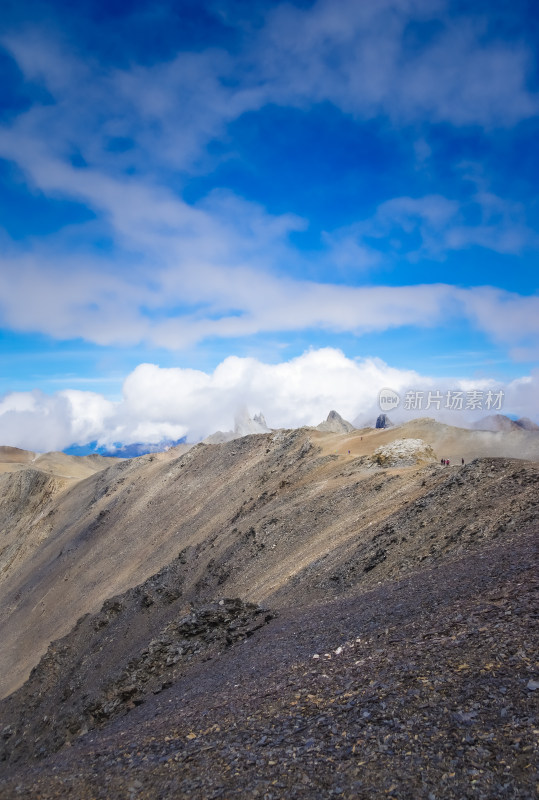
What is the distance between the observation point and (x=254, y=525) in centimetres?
3369

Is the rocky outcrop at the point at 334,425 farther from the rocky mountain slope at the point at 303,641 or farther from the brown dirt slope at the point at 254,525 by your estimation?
the rocky mountain slope at the point at 303,641

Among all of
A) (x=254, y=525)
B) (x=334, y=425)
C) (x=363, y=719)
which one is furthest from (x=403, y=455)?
(x=334, y=425)

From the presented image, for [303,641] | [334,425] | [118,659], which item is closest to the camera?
[303,641]

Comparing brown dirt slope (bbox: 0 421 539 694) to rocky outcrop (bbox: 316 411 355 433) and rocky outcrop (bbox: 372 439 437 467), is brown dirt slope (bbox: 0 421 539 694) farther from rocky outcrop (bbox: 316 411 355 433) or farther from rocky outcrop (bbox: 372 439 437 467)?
rocky outcrop (bbox: 316 411 355 433)

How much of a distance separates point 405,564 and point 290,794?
42.3 feet

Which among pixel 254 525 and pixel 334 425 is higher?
pixel 334 425

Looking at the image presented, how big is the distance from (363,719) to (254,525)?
25.6 m

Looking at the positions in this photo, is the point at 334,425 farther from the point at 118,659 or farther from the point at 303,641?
the point at 303,641

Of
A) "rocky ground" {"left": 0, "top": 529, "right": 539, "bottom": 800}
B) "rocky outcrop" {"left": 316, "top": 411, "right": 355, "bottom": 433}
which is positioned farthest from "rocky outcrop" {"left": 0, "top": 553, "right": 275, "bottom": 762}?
"rocky outcrop" {"left": 316, "top": 411, "right": 355, "bottom": 433}

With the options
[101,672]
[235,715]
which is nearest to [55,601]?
[101,672]

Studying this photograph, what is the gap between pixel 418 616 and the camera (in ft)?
41.8

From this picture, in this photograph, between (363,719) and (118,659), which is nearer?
(363,719)

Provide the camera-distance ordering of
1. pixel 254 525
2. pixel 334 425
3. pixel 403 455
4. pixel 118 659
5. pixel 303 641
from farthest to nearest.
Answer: pixel 334 425 < pixel 403 455 < pixel 254 525 < pixel 118 659 < pixel 303 641

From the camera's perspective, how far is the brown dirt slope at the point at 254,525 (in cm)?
2088
